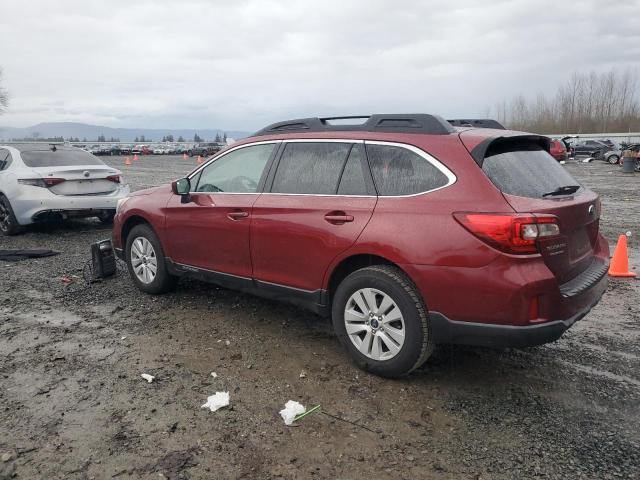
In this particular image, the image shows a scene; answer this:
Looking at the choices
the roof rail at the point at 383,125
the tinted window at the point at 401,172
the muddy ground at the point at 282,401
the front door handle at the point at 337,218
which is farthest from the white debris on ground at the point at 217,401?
the roof rail at the point at 383,125

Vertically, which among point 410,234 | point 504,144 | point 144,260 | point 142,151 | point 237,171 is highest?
point 504,144

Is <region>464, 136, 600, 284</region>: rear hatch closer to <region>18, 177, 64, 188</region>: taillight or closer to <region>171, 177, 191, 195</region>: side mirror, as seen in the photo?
<region>171, 177, 191, 195</region>: side mirror

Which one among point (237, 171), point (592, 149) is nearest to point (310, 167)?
point (237, 171)

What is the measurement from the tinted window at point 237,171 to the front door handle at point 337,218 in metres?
0.95

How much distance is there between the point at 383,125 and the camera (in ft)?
13.0

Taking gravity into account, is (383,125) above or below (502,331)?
above

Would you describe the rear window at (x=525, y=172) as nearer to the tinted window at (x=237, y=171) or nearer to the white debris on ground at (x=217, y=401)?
the tinted window at (x=237, y=171)

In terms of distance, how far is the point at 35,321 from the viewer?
16.5 ft

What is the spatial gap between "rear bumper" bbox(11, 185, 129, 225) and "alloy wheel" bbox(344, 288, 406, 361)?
6.49m

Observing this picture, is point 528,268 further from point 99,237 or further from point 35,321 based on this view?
point 99,237

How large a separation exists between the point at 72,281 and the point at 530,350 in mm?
5195

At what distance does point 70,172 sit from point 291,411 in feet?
23.1

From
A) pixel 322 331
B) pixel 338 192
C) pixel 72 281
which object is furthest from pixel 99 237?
pixel 338 192

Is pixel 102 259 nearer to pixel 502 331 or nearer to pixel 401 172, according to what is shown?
pixel 401 172
